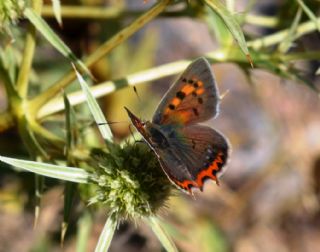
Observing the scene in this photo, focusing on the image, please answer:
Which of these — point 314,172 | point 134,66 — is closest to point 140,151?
point 134,66

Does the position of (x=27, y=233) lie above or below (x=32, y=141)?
below

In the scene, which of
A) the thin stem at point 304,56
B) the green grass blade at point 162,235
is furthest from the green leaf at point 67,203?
the thin stem at point 304,56

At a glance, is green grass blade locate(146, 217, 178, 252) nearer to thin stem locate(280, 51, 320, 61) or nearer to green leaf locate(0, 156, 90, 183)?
green leaf locate(0, 156, 90, 183)

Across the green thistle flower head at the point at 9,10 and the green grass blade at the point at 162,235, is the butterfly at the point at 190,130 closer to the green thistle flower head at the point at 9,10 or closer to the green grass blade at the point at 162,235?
the green grass blade at the point at 162,235

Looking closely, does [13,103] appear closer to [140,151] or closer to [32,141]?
[32,141]

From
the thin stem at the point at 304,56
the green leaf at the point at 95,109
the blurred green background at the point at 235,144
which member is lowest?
the blurred green background at the point at 235,144

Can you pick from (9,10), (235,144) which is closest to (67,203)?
(9,10)

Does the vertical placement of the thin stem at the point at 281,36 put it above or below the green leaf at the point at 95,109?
below
